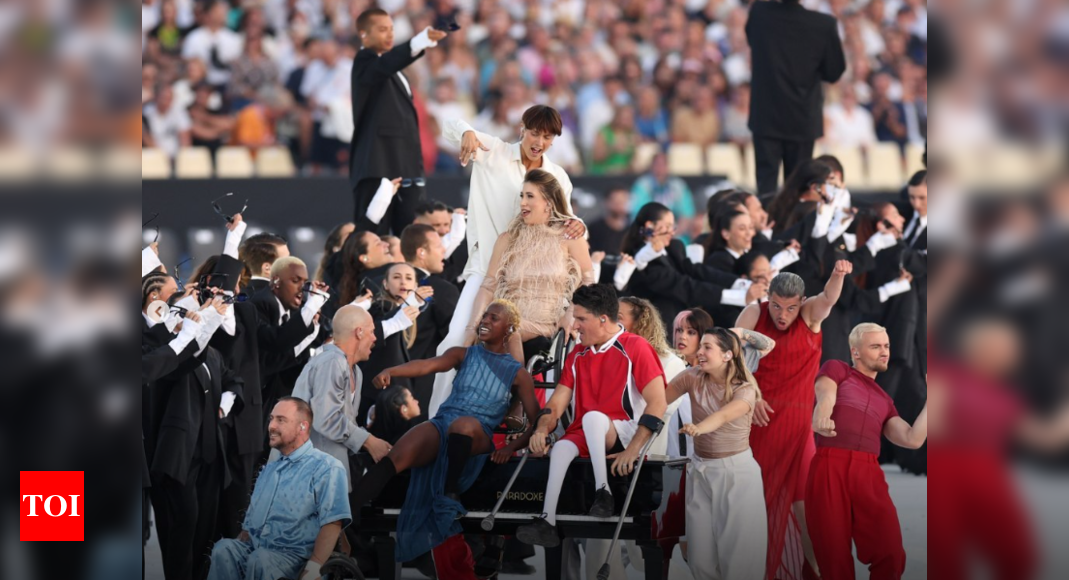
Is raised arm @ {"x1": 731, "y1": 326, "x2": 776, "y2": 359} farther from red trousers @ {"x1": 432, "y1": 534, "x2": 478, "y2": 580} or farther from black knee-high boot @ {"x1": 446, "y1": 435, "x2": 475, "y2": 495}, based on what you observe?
red trousers @ {"x1": 432, "y1": 534, "x2": 478, "y2": 580}

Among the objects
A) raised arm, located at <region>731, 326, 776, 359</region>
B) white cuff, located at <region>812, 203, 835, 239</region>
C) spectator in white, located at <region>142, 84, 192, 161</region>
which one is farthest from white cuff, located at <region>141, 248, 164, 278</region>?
spectator in white, located at <region>142, 84, 192, 161</region>

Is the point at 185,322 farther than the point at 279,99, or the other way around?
the point at 279,99

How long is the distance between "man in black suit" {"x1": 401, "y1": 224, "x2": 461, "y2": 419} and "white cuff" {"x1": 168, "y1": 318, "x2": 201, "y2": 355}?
5.14 ft

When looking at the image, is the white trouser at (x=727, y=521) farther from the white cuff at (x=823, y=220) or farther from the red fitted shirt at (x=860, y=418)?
the white cuff at (x=823, y=220)

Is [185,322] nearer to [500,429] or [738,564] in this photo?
[500,429]

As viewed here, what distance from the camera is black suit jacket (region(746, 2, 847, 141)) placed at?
1054 cm

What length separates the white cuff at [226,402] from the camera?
737 cm

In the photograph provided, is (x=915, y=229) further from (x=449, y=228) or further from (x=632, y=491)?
(x=632, y=491)

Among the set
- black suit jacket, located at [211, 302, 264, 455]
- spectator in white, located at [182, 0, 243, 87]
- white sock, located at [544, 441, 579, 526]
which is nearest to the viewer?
white sock, located at [544, 441, 579, 526]

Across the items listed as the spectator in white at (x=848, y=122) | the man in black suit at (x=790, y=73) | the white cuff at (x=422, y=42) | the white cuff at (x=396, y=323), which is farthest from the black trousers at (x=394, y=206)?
the spectator in white at (x=848, y=122)

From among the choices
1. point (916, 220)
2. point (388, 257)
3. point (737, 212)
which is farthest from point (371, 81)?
point (916, 220)

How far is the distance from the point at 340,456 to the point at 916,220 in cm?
483

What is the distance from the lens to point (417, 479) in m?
6.33

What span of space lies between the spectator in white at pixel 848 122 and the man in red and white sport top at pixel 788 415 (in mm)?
7389
